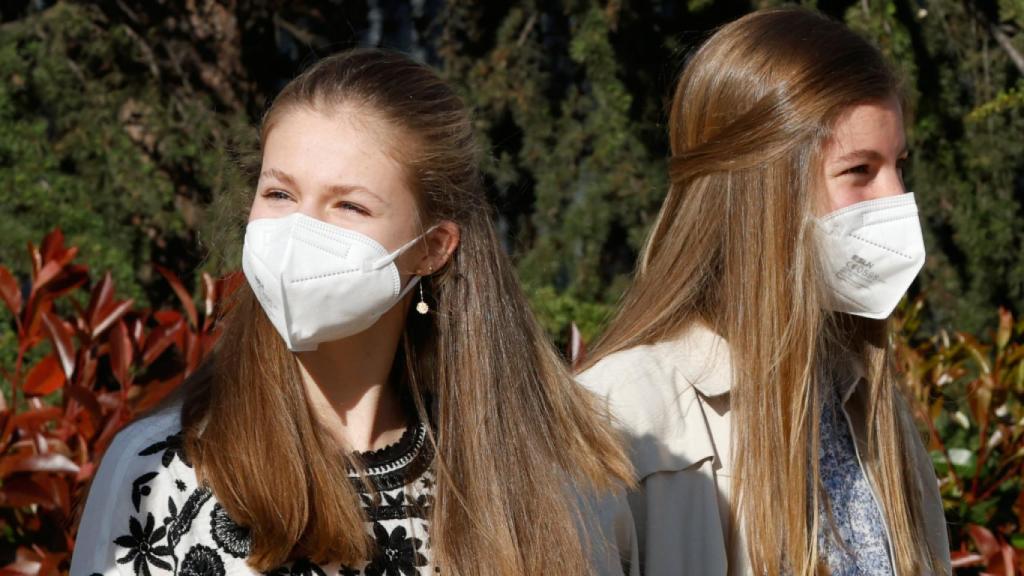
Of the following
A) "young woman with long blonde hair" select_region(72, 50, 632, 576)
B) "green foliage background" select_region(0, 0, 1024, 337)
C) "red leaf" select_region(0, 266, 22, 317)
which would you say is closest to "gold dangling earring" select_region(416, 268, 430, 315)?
"young woman with long blonde hair" select_region(72, 50, 632, 576)

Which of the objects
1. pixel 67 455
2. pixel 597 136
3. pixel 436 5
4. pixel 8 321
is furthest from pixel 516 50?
pixel 67 455

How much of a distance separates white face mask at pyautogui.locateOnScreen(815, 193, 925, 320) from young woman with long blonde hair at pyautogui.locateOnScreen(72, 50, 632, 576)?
0.54 m

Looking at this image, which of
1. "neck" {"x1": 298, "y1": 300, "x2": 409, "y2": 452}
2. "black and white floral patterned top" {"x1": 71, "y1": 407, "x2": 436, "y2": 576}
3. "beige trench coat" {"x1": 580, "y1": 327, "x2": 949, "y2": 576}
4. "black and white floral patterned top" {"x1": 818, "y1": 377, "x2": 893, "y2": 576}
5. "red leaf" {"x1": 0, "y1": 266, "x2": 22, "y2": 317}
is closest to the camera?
"black and white floral patterned top" {"x1": 71, "y1": 407, "x2": 436, "y2": 576}

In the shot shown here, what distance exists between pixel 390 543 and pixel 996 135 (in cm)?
294

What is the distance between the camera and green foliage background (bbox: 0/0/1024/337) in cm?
381

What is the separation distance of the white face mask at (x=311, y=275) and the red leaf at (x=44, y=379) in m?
1.05

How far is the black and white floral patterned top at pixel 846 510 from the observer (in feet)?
7.38

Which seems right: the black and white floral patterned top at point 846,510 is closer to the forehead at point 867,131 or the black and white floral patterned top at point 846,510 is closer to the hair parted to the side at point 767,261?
the hair parted to the side at point 767,261

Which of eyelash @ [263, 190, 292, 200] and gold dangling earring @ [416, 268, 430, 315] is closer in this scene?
eyelash @ [263, 190, 292, 200]

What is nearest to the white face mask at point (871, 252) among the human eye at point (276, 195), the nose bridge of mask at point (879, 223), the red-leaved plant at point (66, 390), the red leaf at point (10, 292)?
the nose bridge of mask at point (879, 223)

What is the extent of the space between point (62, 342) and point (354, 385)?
1111 mm

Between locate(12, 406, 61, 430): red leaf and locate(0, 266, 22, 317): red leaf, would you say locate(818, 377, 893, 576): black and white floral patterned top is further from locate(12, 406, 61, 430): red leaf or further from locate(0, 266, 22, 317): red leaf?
locate(0, 266, 22, 317): red leaf

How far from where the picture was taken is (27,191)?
3.66 metres

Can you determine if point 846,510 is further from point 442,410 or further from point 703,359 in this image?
point 442,410
